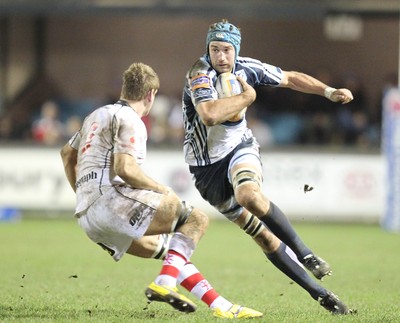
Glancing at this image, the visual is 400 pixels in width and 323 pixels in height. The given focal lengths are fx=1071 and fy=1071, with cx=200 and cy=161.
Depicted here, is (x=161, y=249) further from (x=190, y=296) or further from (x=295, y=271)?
(x=190, y=296)

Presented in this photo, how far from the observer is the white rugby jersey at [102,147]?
25.4 ft

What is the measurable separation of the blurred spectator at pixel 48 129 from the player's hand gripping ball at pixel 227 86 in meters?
12.2

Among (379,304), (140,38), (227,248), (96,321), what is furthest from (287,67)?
(96,321)

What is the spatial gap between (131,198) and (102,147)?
1.49 feet

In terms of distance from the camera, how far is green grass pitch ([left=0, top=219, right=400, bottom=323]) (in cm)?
832

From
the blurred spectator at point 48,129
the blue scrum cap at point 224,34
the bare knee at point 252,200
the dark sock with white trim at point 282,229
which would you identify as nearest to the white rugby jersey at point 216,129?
the blue scrum cap at point 224,34

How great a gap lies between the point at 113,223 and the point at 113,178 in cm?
37

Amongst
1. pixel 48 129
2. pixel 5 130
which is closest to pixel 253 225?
pixel 48 129

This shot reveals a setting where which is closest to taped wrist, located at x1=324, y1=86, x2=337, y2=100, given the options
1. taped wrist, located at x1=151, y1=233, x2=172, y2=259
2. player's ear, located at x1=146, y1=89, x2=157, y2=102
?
player's ear, located at x1=146, y1=89, x2=157, y2=102

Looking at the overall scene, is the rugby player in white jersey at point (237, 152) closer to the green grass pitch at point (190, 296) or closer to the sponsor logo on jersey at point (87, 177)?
the green grass pitch at point (190, 296)

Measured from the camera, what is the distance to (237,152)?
8.80m

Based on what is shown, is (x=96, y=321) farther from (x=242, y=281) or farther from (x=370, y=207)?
(x=370, y=207)

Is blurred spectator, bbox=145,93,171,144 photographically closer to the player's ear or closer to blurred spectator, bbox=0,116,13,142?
blurred spectator, bbox=0,116,13,142

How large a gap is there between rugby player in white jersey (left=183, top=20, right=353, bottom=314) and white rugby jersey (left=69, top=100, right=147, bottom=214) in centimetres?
66
